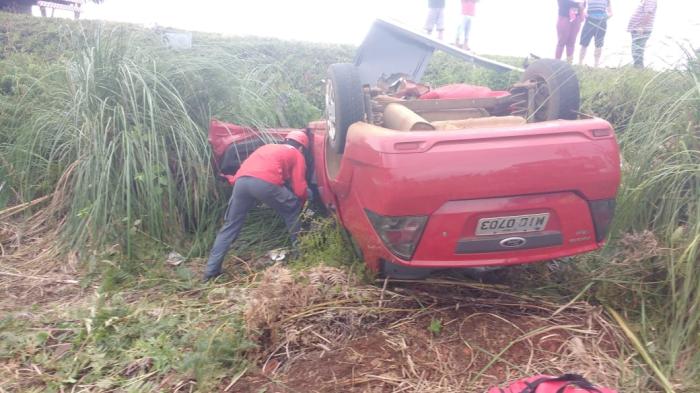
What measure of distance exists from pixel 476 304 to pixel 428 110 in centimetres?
143

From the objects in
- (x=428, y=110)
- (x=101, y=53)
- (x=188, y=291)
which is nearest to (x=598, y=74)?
(x=428, y=110)

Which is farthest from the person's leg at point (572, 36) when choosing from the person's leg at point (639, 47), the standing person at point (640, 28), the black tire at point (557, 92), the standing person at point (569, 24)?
the black tire at point (557, 92)

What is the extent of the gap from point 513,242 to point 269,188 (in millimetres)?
2239

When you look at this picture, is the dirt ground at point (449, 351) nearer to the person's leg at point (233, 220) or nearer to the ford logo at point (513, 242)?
the ford logo at point (513, 242)

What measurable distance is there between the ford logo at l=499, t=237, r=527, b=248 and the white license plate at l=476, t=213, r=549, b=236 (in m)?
0.04

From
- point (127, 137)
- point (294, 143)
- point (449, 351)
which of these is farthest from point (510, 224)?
point (127, 137)

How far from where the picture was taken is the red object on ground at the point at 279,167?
→ 459 cm

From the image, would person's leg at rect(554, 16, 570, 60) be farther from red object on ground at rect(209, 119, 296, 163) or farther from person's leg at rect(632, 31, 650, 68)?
red object on ground at rect(209, 119, 296, 163)

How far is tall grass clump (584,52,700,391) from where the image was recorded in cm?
289

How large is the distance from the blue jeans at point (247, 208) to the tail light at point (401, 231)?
1774 millimetres

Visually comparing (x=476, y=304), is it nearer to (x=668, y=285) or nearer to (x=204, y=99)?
(x=668, y=285)

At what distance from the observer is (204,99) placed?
18.2ft

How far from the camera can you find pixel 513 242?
9.52 ft

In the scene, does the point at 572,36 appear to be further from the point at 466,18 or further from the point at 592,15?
the point at 466,18
